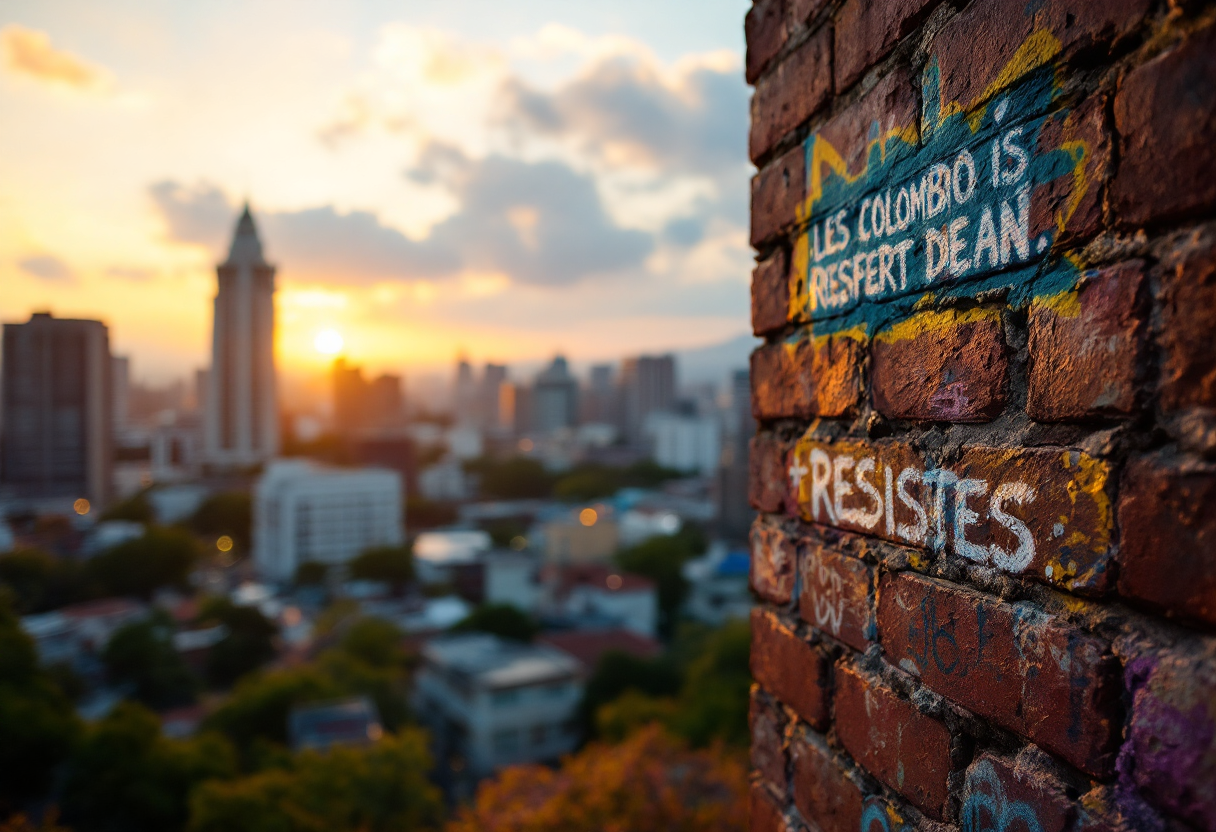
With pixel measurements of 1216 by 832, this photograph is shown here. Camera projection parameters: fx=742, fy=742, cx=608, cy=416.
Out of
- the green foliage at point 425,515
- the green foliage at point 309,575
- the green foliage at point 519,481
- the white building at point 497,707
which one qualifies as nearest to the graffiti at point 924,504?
the white building at point 497,707

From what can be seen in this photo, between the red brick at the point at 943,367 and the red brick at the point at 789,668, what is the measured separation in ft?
1.05

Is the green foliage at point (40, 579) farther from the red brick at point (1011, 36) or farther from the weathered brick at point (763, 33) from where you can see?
the red brick at point (1011, 36)

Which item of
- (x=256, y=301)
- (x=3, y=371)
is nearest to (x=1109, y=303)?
(x=3, y=371)

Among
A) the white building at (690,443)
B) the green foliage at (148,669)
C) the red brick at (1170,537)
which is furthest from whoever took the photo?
the white building at (690,443)

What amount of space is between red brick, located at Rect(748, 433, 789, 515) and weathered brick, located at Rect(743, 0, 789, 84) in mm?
518

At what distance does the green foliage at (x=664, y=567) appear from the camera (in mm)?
24547

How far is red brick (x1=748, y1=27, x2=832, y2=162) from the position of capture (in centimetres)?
88

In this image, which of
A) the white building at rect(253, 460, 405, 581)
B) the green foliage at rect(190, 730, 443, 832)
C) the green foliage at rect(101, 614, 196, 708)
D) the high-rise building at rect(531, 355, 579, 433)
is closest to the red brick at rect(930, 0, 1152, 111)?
the green foliage at rect(190, 730, 443, 832)

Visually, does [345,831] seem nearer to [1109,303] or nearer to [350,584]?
[1109,303]

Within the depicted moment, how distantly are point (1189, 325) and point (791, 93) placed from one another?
62 cm

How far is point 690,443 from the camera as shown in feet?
178

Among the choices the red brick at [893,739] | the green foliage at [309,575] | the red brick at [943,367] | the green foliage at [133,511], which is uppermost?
the red brick at [943,367]

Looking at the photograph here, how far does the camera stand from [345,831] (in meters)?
9.45

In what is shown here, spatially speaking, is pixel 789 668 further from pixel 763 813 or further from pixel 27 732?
pixel 27 732
